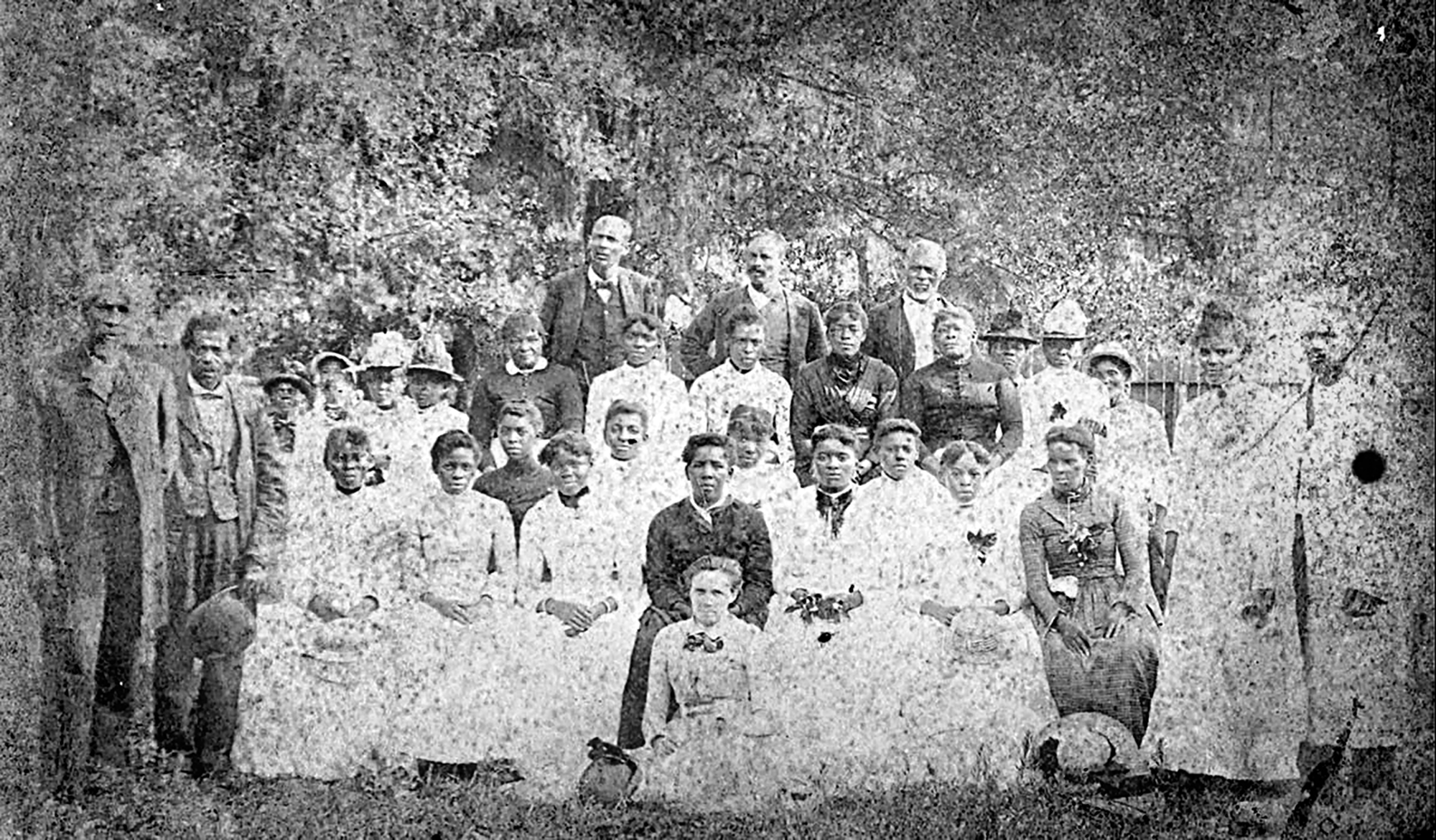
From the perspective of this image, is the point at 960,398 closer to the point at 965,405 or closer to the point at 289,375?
the point at 965,405

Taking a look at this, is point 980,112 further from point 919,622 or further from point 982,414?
point 919,622

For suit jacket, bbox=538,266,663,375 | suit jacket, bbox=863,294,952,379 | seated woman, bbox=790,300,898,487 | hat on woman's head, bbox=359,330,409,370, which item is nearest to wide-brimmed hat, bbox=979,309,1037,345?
suit jacket, bbox=863,294,952,379

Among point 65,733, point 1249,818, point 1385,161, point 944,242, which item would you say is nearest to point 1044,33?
point 944,242

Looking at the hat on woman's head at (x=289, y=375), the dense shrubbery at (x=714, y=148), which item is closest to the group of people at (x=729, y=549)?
the hat on woman's head at (x=289, y=375)

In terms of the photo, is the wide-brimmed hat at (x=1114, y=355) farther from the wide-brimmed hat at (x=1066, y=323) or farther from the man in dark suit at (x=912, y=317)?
the man in dark suit at (x=912, y=317)

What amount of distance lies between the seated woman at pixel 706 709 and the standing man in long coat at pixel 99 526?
1.79 m

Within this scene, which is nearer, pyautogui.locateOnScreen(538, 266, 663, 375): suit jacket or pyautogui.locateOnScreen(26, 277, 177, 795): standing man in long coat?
pyautogui.locateOnScreen(26, 277, 177, 795): standing man in long coat

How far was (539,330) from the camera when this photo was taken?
5.16 meters

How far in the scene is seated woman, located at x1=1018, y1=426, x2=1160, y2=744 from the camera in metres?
A: 5.32

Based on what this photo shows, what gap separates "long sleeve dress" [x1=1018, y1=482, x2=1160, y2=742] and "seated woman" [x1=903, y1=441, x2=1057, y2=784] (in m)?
0.07

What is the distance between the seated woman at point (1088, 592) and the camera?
5324mm

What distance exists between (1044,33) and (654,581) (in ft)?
8.31

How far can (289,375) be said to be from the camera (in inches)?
199

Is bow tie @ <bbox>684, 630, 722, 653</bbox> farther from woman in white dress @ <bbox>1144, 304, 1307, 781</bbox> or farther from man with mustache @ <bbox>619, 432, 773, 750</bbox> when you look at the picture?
woman in white dress @ <bbox>1144, 304, 1307, 781</bbox>
